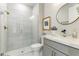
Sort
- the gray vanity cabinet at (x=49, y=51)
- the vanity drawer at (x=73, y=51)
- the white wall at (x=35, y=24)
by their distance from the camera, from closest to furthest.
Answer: the vanity drawer at (x=73, y=51) < the gray vanity cabinet at (x=49, y=51) < the white wall at (x=35, y=24)

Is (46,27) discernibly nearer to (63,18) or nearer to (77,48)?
(63,18)

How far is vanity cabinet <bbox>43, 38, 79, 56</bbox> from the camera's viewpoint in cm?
119

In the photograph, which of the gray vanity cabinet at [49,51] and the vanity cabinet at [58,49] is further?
the gray vanity cabinet at [49,51]

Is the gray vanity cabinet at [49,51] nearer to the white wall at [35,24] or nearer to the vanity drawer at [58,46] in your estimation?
the vanity drawer at [58,46]

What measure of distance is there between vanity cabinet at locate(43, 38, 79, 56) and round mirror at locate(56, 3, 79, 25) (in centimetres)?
48

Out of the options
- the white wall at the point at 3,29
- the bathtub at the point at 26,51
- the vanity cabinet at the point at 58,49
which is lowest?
the bathtub at the point at 26,51

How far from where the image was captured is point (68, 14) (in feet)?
5.62

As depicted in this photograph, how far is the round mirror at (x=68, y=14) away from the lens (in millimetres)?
1621

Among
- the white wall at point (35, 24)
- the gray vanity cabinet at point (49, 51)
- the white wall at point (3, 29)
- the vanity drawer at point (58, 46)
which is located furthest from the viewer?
the white wall at point (35, 24)

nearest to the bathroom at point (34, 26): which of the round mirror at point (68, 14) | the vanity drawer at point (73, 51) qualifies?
the round mirror at point (68, 14)

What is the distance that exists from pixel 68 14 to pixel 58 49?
682mm

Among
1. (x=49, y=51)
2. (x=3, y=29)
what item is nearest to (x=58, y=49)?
(x=49, y=51)

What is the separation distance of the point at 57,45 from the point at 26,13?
87cm

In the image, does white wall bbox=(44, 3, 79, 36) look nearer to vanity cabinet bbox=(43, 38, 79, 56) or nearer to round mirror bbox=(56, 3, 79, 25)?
round mirror bbox=(56, 3, 79, 25)
